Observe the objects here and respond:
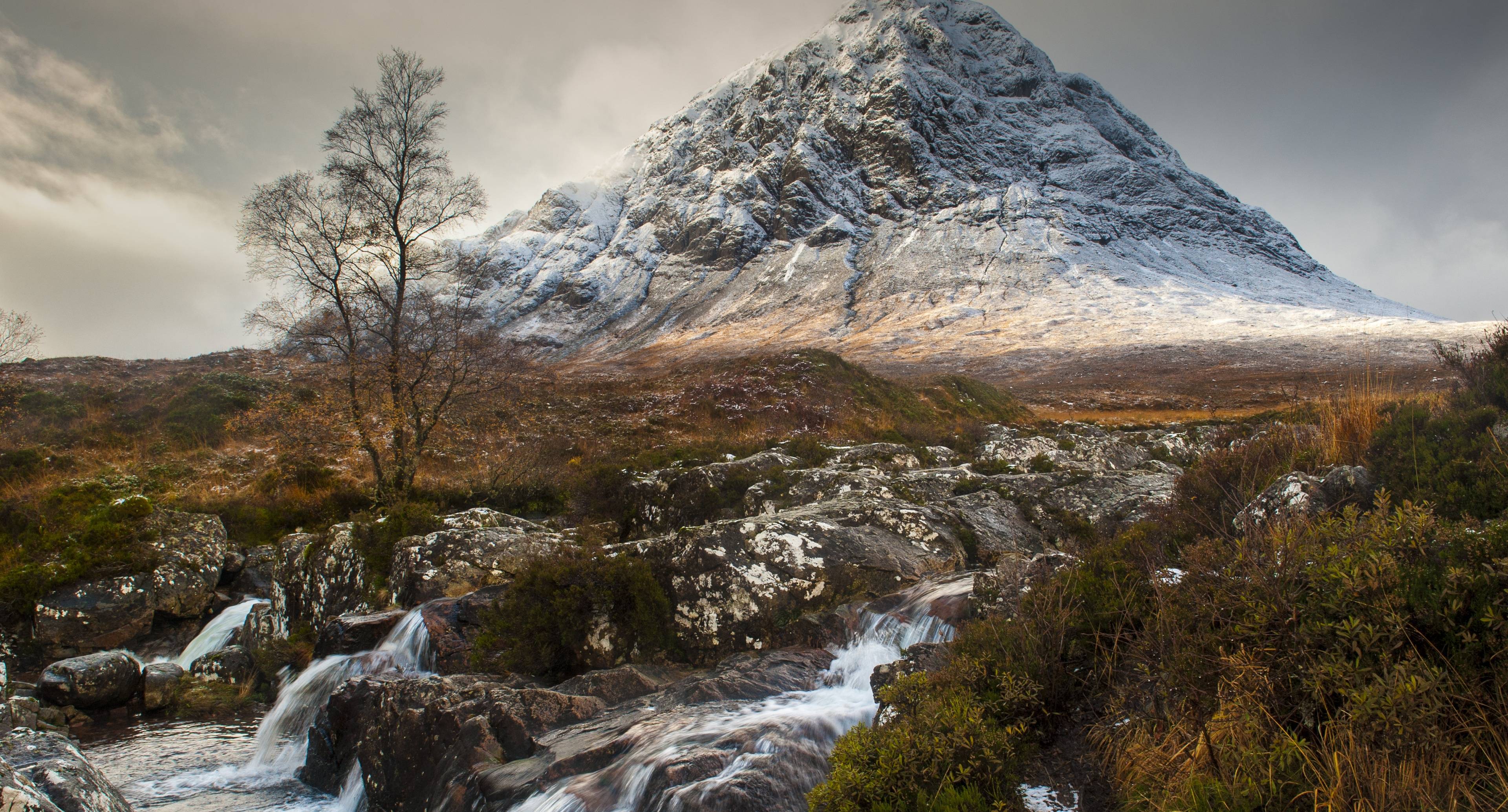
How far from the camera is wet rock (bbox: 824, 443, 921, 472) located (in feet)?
42.8

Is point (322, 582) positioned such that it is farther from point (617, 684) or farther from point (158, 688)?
point (617, 684)

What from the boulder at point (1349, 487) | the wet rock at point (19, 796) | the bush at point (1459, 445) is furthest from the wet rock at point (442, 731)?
the bush at point (1459, 445)

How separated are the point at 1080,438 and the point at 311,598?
17947 mm

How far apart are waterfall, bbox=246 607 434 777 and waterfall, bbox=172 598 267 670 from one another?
2.79 metres

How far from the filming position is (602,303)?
126 m

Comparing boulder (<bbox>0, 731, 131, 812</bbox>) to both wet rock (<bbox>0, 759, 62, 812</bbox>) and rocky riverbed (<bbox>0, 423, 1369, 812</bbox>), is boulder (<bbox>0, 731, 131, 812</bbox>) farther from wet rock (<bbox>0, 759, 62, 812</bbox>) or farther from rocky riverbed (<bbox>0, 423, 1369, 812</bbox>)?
wet rock (<bbox>0, 759, 62, 812</bbox>)

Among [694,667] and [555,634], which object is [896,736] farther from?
[555,634]

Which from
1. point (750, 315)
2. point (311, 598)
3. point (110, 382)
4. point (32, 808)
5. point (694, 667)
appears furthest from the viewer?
point (750, 315)

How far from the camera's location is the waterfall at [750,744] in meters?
4.21

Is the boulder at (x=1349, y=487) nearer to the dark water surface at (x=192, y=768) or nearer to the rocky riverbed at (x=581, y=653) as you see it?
the rocky riverbed at (x=581, y=653)

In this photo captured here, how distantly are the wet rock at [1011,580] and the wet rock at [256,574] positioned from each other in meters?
12.3

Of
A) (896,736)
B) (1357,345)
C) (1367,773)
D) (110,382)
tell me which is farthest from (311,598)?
(1357,345)

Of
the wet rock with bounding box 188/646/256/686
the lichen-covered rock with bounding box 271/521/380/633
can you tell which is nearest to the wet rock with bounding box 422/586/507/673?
the lichen-covered rock with bounding box 271/521/380/633

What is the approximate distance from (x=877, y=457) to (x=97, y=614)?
14083 mm
